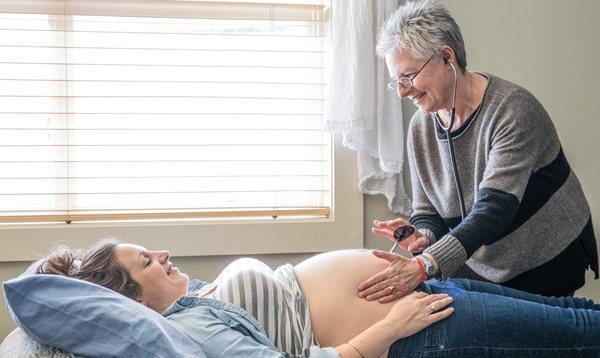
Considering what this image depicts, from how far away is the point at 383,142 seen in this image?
2.30m

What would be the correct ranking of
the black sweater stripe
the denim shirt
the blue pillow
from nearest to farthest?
the blue pillow
the denim shirt
the black sweater stripe

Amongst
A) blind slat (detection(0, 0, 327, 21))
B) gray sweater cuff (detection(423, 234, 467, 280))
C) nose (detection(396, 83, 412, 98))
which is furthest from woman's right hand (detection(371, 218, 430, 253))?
blind slat (detection(0, 0, 327, 21))

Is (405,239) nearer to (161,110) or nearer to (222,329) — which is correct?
(222,329)

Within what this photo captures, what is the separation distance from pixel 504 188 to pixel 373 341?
0.57 meters

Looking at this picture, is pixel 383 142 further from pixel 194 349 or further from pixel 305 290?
pixel 194 349

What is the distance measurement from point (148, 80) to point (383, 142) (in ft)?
2.98

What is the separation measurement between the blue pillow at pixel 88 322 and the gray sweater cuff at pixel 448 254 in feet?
2.15

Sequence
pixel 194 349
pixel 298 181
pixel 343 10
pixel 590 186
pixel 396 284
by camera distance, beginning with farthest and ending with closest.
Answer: pixel 590 186, pixel 298 181, pixel 343 10, pixel 396 284, pixel 194 349

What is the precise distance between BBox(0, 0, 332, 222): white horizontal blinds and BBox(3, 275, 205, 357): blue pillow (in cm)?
108

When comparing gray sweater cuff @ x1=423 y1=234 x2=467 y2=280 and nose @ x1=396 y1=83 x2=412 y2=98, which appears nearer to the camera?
gray sweater cuff @ x1=423 y1=234 x2=467 y2=280

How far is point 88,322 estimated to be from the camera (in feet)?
3.94

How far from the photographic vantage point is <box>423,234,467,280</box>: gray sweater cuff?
1568 mm

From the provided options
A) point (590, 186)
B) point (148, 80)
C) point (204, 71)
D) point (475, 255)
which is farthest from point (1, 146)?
point (590, 186)

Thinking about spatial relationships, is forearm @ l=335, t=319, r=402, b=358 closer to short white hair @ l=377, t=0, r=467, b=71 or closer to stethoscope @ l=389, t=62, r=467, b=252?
stethoscope @ l=389, t=62, r=467, b=252
